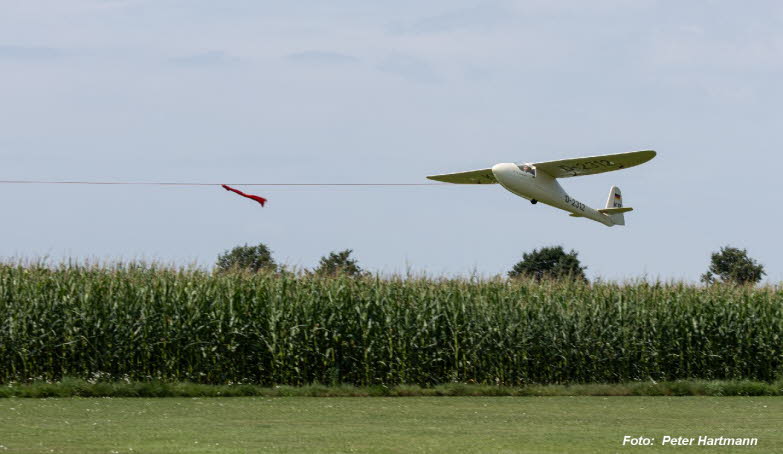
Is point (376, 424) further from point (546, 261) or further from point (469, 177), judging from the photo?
point (546, 261)

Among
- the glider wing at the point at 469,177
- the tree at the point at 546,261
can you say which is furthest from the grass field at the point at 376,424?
the tree at the point at 546,261

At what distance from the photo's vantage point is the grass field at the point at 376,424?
458 inches

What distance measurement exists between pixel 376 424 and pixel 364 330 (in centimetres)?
744

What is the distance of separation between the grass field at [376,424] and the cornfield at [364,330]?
2.24 meters

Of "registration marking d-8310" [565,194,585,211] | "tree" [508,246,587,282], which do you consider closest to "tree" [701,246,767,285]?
"tree" [508,246,587,282]

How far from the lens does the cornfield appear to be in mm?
21000

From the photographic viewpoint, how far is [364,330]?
2177cm

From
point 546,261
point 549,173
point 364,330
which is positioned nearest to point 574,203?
point 549,173

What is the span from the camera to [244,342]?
842 inches

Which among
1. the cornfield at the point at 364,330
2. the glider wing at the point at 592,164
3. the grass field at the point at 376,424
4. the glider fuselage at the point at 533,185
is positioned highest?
the glider wing at the point at 592,164

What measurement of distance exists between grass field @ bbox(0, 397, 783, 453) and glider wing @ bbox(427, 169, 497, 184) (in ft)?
38.6

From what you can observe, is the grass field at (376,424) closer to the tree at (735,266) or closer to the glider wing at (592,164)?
the glider wing at (592,164)

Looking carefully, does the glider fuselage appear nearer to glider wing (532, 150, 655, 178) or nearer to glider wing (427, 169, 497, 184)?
glider wing (532, 150, 655, 178)

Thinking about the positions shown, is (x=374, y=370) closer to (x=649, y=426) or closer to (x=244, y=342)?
(x=244, y=342)
